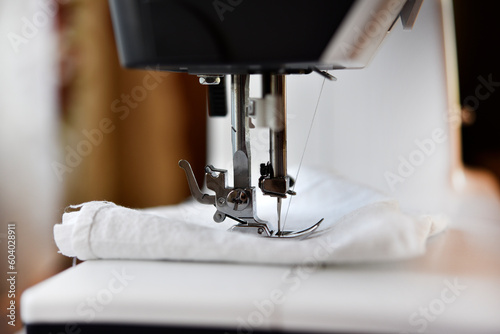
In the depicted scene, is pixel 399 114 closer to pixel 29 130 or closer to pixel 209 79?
pixel 209 79

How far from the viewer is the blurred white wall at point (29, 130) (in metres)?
1.36

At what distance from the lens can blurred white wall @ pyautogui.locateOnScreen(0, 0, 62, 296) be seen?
136 cm

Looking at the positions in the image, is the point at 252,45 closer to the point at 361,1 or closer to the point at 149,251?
the point at 361,1

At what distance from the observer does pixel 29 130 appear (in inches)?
55.9

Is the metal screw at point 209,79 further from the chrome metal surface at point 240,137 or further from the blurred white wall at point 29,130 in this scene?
the blurred white wall at point 29,130

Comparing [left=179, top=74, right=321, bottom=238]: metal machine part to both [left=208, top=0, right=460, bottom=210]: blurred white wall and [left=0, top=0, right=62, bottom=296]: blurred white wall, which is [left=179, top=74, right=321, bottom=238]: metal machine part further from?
[left=0, top=0, right=62, bottom=296]: blurred white wall

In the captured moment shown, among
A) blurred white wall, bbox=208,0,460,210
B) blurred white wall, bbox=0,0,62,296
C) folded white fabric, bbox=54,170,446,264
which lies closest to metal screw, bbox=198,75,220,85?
folded white fabric, bbox=54,170,446,264

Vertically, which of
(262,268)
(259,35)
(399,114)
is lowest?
(262,268)

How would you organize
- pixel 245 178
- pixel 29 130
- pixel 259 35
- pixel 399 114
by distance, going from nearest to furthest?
pixel 259 35
pixel 245 178
pixel 399 114
pixel 29 130

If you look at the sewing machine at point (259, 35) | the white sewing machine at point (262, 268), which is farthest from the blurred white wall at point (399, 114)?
the sewing machine at point (259, 35)

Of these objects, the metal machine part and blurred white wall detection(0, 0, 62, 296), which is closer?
the metal machine part

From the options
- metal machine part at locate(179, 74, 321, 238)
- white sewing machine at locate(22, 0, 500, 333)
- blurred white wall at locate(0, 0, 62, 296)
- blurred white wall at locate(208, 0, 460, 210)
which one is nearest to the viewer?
white sewing machine at locate(22, 0, 500, 333)

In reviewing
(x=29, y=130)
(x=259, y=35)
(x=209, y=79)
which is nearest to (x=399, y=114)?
(x=209, y=79)

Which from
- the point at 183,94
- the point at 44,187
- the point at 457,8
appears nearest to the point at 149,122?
the point at 183,94
